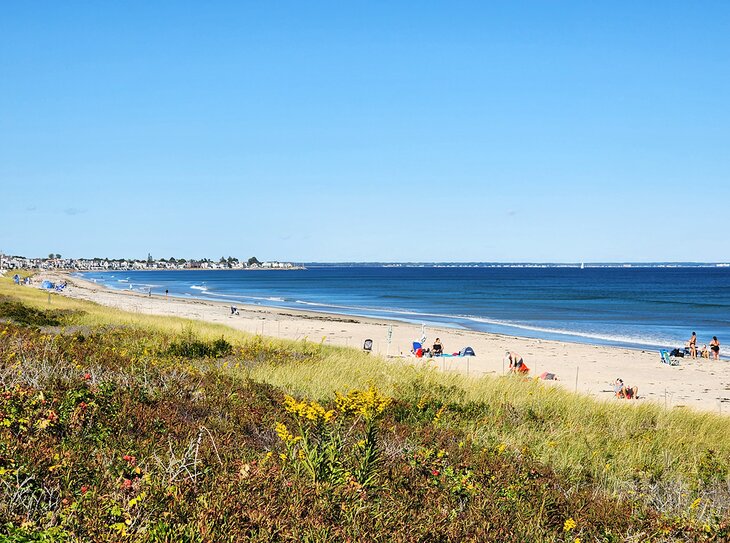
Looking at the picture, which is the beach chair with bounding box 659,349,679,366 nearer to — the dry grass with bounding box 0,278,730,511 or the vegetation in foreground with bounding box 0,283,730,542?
the dry grass with bounding box 0,278,730,511

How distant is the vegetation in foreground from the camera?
366 centimetres

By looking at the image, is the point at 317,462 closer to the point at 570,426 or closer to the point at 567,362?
the point at 570,426

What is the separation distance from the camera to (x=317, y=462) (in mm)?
4754

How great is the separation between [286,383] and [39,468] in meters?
6.74

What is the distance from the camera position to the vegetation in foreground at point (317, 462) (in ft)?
12.0

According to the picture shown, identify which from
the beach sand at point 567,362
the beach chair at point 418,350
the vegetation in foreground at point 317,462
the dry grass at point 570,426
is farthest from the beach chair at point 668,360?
the vegetation in foreground at point 317,462

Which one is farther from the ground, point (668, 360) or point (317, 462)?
point (317, 462)

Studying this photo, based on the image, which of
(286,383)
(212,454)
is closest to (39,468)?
(212,454)

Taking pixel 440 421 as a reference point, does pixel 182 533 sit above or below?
above

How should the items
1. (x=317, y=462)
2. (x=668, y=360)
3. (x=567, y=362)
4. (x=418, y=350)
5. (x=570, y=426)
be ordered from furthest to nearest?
1. (x=668, y=360)
2. (x=567, y=362)
3. (x=418, y=350)
4. (x=570, y=426)
5. (x=317, y=462)

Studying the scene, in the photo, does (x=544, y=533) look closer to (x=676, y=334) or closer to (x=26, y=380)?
(x=26, y=380)

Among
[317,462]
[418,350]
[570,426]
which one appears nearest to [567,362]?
[418,350]

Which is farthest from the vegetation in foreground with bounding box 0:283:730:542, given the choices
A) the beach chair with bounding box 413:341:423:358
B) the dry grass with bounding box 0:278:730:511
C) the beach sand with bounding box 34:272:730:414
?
the beach chair with bounding box 413:341:423:358

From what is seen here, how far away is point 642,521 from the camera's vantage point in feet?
16.4
